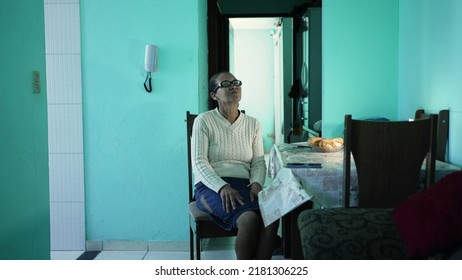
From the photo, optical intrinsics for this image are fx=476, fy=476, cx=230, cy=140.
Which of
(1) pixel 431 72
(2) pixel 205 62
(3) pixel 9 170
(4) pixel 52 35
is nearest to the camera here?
(3) pixel 9 170

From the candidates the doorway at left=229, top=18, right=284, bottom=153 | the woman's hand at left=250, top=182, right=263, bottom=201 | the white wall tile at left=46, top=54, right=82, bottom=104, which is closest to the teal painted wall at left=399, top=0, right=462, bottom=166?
the woman's hand at left=250, top=182, right=263, bottom=201

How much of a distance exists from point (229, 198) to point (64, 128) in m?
1.44

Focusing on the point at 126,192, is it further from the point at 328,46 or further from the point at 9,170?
the point at 328,46

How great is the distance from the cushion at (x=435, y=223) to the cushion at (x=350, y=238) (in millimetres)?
139

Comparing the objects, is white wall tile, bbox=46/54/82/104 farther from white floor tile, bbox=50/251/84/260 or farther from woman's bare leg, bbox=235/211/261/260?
woman's bare leg, bbox=235/211/261/260

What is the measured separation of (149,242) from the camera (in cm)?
302

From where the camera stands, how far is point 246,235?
190cm

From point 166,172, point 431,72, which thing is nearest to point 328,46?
point 431,72

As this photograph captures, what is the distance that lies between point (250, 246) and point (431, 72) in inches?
49.5

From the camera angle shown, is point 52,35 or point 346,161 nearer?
point 346,161

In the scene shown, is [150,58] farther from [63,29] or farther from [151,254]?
[151,254]

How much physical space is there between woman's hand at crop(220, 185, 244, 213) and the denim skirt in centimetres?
2

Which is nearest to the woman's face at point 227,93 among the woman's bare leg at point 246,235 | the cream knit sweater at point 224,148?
the cream knit sweater at point 224,148

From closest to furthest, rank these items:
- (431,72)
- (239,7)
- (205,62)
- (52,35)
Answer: (431,72)
(52,35)
(205,62)
(239,7)
